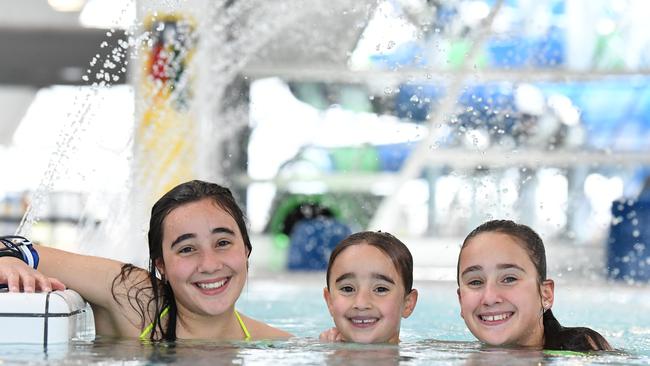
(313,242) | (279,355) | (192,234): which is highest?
(313,242)

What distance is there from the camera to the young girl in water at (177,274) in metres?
2.78

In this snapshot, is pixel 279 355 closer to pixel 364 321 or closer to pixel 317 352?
pixel 317 352

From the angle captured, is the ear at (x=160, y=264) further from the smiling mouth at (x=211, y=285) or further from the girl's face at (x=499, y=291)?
the girl's face at (x=499, y=291)

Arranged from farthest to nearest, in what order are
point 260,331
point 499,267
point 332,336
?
1. point 260,331
2. point 332,336
3. point 499,267

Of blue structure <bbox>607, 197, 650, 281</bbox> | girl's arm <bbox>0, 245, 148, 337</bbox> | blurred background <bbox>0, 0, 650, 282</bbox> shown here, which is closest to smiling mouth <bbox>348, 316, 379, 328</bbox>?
girl's arm <bbox>0, 245, 148, 337</bbox>

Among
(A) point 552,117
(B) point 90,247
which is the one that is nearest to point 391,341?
(B) point 90,247

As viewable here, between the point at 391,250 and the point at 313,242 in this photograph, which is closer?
the point at 391,250

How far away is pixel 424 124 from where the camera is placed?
500 inches

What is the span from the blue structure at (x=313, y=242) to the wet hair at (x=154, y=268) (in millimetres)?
8640

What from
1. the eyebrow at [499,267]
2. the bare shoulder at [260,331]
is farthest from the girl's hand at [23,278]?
the eyebrow at [499,267]

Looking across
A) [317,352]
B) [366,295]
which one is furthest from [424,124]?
[317,352]

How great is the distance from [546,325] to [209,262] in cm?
97

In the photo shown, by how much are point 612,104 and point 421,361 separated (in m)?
10.1

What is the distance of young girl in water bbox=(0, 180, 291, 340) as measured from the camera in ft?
9.11
